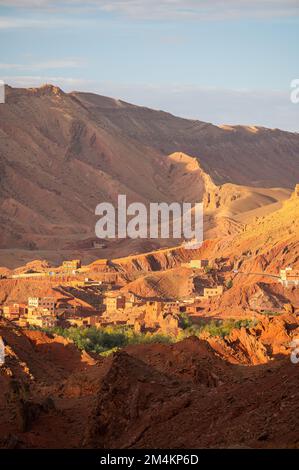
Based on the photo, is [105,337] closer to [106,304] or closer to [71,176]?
[106,304]

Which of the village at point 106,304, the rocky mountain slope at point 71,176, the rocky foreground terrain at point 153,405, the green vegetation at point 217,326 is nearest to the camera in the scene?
the rocky foreground terrain at point 153,405

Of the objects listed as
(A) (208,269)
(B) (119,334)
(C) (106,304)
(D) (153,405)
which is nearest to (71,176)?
(A) (208,269)

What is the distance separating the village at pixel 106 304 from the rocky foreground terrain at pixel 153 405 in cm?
3463

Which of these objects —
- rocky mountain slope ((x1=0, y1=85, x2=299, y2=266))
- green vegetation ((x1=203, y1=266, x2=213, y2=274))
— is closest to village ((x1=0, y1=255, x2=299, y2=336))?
green vegetation ((x1=203, y1=266, x2=213, y2=274))

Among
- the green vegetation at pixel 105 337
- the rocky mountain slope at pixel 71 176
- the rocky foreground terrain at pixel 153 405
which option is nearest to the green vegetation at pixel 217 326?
the green vegetation at pixel 105 337

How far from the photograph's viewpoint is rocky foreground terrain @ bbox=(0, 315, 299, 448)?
84.8ft

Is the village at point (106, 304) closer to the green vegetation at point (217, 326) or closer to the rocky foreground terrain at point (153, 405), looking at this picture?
the green vegetation at point (217, 326)

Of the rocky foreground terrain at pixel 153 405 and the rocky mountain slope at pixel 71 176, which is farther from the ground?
the rocky mountain slope at pixel 71 176

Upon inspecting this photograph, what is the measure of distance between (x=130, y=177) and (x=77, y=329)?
104m

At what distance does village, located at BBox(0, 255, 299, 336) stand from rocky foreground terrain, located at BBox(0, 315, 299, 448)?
3463 centimetres

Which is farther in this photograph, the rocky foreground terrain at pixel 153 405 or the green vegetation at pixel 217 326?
the green vegetation at pixel 217 326

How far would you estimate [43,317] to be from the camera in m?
83.6

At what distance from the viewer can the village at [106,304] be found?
8225 centimetres

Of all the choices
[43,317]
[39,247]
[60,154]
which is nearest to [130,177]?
[60,154]
